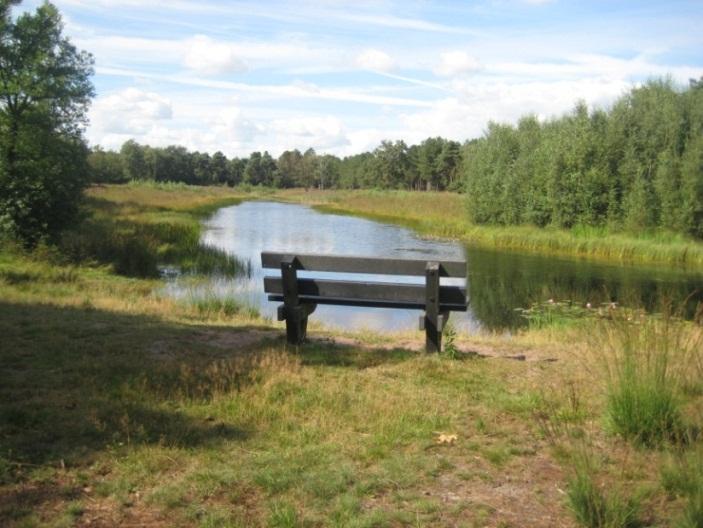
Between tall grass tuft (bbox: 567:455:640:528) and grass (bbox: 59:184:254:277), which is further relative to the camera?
grass (bbox: 59:184:254:277)

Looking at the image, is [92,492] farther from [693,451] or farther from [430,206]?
[430,206]

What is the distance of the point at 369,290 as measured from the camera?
727cm

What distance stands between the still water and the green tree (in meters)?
4.58

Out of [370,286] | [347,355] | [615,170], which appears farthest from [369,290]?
[615,170]

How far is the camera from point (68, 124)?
21578mm

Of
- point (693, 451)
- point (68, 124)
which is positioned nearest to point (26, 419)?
point (693, 451)

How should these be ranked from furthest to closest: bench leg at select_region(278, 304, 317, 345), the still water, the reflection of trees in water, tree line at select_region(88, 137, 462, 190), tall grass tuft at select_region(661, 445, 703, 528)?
tree line at select_region(88, 137, 462, 190), the reflection of trees in water, the still water, bench leg at select_region(278, 304, 317, 345), tall grass tuft at select_region(661, 445, 703, 528)

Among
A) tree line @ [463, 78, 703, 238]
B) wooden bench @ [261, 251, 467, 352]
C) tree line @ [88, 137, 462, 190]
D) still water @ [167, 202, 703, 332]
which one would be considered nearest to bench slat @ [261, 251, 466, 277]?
wooden bench @ [261, 251, 467, 352]

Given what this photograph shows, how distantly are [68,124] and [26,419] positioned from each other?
18862mm

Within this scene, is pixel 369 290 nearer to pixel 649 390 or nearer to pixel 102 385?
pixel 102 385

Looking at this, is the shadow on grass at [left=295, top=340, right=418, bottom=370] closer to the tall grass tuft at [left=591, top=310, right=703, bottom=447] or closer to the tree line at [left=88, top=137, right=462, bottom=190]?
the tall grass tuft at [left=591, top=310, right=703, bottom=447]

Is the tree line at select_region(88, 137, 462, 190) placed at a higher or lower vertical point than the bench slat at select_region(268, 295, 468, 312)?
higher

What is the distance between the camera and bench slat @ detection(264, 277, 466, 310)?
7176 mm

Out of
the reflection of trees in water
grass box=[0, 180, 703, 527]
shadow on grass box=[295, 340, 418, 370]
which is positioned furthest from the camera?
the reflection of trees in water
